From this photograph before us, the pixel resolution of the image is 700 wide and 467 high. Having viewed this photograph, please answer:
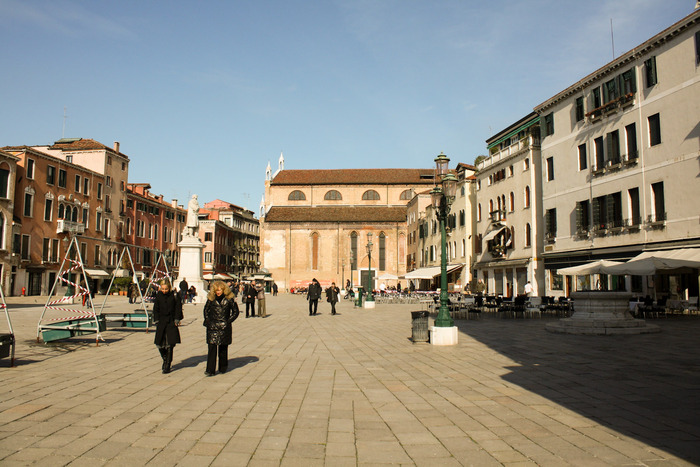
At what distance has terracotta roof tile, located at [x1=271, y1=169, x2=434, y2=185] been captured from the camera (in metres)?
74.8

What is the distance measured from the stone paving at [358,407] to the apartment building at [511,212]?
22.8 meters

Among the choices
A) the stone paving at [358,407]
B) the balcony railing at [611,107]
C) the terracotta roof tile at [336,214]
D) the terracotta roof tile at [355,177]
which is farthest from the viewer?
the terracotta roof tile at [355,177]

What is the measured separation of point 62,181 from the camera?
4809 cm

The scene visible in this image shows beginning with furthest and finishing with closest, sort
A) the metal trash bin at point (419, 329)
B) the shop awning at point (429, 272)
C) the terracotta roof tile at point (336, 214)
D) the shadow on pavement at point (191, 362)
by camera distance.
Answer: the terracotta roof tile at point (336, 214) < the shop awning at point (429, 272) < the metal trash bin at point (419, 329) < the shadow on pavement at point (191, 362)

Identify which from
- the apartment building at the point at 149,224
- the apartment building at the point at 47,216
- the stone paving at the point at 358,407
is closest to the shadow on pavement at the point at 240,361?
the stone paving at the point at 358,407

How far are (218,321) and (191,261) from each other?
23757 millimetres

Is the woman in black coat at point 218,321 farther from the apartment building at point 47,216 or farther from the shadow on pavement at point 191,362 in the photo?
the apartment building at point 47,216

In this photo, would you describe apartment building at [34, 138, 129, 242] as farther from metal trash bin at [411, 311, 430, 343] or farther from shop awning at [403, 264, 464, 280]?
metal trash bin at [411, 311, 430, 343]

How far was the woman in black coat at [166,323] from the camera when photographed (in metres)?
8.81

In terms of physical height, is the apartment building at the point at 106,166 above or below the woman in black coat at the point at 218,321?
above

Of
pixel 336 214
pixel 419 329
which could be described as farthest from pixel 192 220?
pixel 336 214

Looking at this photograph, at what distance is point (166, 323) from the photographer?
8.96 metres

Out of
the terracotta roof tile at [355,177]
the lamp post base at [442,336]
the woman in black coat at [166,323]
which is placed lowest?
the lamp post base at [442,336]

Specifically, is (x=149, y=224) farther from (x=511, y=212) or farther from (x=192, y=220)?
(x=511, y=212)
